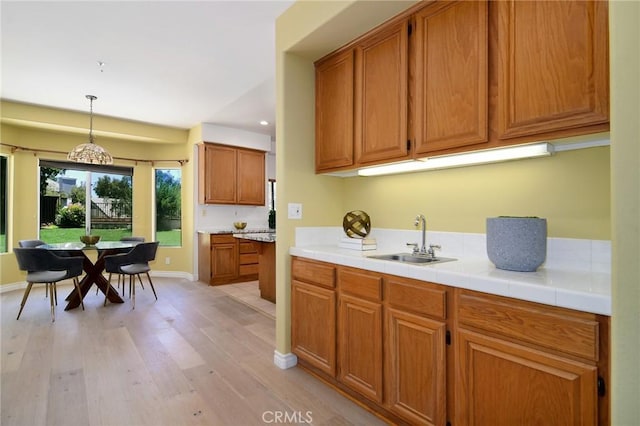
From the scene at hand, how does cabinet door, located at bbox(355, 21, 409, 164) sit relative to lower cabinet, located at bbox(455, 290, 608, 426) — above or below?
above

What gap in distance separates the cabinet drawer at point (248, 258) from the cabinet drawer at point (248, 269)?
54 mm

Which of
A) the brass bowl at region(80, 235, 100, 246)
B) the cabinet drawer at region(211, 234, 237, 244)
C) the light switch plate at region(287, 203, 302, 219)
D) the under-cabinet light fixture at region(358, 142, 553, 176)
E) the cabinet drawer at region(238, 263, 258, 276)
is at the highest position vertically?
the under-cabinet light fixture at region(358, 142, 553, 176)

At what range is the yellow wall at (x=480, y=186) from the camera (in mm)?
865

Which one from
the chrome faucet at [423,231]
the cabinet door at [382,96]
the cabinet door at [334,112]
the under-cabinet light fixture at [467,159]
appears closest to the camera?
the under-cabinet light fixture at [467,159]

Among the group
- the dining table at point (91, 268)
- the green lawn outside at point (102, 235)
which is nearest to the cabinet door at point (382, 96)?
the dining table at point (91, 268)

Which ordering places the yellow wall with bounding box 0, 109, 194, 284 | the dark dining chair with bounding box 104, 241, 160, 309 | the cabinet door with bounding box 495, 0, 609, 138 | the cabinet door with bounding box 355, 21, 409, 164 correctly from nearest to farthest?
the cabinet door with bounding box 495, 0, 609, 138 → the cabinet door with bounding box 355, 21, 409, 164 → the dark dining chair with bounding box 104, 241, 160, 309 → the yellow wall with bounding box 0, 109, 194, 284

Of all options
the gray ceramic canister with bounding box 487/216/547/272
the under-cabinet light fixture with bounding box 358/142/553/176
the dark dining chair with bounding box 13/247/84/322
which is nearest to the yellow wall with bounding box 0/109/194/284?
the dark dining chair with bounding box 13/247/84/322

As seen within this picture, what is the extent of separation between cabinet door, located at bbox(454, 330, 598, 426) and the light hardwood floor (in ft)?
2.26

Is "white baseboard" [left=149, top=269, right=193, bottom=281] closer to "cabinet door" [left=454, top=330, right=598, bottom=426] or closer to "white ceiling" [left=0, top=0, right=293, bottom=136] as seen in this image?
"white ceiling" [left=0, top=0, right=293, bottom=136]

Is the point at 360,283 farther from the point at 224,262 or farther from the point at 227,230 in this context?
the point at 227,230

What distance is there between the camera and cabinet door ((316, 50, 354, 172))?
2.30m

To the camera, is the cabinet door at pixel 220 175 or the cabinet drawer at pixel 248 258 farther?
the cabinet drawer at pixel 248 258

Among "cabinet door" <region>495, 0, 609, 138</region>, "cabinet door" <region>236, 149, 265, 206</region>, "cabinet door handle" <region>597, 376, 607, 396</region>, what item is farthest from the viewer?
"cabinet door" <region>236, 149, 265, 206</region>

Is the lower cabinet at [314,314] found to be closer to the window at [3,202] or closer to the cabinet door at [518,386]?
the cabinet door at [518,386]
